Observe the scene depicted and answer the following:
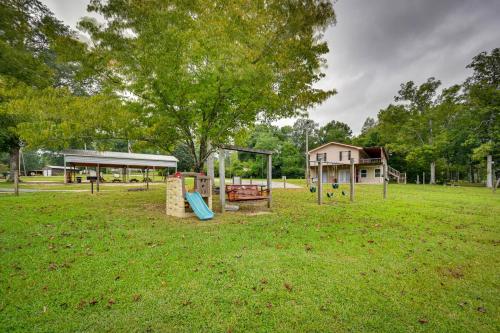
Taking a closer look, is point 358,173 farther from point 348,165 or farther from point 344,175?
point 348,165

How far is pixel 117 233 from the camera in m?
6.43

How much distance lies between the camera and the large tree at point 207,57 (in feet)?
24.6

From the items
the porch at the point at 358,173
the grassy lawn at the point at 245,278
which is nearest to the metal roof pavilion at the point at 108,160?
the grassy lawn at the point at 245,278

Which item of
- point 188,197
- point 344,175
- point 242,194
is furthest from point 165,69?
point 344,175

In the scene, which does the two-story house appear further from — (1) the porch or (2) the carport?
(2) the carport

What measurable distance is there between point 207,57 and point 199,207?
5286 millimetres

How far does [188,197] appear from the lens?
9125 mm

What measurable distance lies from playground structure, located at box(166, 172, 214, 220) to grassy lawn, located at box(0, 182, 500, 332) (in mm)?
1590

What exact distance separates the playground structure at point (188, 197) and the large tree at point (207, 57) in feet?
7.68

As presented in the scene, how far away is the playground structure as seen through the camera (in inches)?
348

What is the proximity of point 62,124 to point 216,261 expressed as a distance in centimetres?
696

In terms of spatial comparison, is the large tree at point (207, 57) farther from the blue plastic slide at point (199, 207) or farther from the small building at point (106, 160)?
the small building at point (106, 160)

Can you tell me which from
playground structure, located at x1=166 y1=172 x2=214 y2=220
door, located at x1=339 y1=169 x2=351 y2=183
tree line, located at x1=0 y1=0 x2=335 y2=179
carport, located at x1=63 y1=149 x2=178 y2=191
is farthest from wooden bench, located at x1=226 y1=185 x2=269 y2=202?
door, located at x1=339 y1=169 x2=351 y2=183

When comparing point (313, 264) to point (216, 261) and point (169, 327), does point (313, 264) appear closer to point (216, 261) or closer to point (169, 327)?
point (216, 261)
